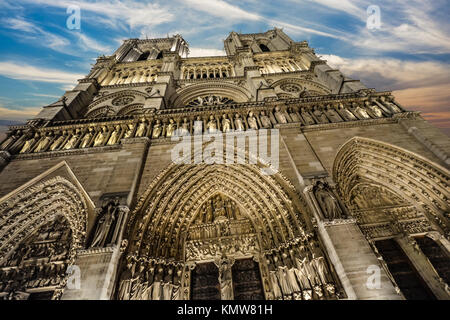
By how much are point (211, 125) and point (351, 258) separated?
577 centimetres

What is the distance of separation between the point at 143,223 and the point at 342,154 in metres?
6.40

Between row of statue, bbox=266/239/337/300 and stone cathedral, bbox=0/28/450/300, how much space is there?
0.10 ft

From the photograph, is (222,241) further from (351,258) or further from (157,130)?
(157,130)

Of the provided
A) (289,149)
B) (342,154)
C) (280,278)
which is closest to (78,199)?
(280,278)

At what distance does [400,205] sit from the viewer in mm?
6406

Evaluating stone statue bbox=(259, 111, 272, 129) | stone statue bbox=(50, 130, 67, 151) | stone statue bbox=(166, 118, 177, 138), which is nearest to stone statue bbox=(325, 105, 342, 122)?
stone statue bbox=(259, 111, 272, 129)

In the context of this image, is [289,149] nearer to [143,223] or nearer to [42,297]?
[143,223]

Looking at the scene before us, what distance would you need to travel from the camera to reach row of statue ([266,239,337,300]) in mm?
4117

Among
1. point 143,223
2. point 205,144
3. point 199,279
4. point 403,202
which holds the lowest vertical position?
point 199,279

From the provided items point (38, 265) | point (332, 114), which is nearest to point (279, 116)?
point (332, 114)

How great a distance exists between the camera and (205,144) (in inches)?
275

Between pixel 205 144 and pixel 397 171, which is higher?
pixel 205 144

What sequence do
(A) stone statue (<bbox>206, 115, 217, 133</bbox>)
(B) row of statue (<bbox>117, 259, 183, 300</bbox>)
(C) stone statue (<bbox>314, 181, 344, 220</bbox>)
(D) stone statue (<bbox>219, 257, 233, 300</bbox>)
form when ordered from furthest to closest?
(A) stone statue (<bbox>206, 115, 217, 133</bbox>)
(D) stone statue (<bbox>219, 257, 233, 300</bbox>)
(C) stone statue (<bbox>314, 181, 344, 220</bbox>)
(B) row of statue (<bbox>117, 259, 183, 300</bbox>)

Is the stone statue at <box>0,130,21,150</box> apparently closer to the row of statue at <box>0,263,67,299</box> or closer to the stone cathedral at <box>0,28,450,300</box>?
the stone cathedral at <box>0,28,450,300</box>
